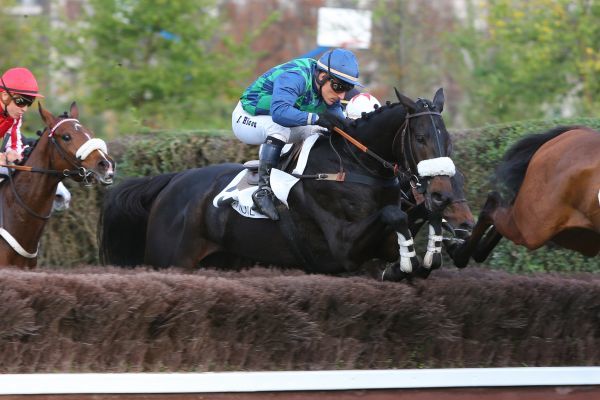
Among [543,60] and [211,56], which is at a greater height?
[543,60]

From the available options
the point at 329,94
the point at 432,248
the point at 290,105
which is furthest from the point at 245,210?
the point at 432,248

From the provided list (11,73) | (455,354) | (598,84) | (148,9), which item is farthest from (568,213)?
(148,9)

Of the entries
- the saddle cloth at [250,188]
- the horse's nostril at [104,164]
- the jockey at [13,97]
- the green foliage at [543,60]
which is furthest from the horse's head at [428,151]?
the green foliage at [543,60]

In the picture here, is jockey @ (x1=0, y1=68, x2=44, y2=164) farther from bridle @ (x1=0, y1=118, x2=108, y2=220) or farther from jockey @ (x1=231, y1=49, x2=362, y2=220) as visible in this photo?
Answer: jockey @ (x1=231, y1=49, x2=362, y2=220)

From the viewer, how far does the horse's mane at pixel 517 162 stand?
677 centimetres

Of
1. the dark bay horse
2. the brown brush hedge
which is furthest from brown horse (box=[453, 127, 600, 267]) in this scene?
the dark bay horse

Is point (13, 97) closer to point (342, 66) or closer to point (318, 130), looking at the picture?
point (318, 130)

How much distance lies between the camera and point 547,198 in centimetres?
639

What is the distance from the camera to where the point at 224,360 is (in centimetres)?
557

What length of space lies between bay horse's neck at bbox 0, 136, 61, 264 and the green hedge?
1.15 meters

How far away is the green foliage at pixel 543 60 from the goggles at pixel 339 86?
8029 mm

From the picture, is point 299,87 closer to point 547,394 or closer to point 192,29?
point 547,394

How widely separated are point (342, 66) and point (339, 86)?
0.21m

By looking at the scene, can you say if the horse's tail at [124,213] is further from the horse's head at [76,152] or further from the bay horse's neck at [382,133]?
the bay horse's neck at [382,133]
